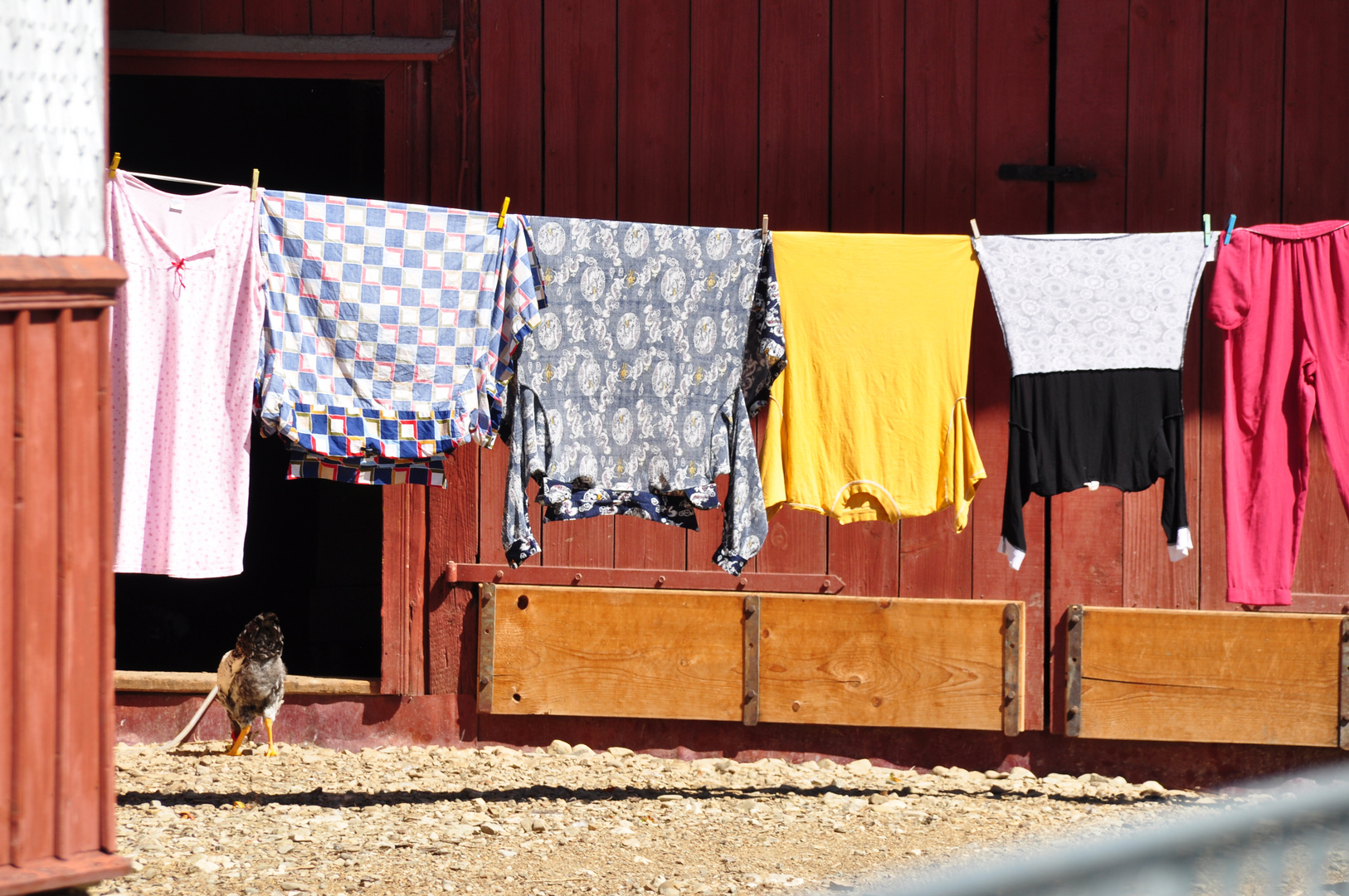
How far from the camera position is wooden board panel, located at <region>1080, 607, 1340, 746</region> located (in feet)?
15.5

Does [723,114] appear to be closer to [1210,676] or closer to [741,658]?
[741,658]

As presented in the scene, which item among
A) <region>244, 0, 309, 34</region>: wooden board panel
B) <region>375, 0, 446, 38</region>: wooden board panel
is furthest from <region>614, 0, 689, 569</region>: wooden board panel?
<region>244, 0, 309, 34</region>: wooden board panel

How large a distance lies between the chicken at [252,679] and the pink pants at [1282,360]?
3558 millimetres

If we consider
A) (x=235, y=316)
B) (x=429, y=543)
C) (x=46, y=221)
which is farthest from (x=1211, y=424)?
(x=46, y=221)

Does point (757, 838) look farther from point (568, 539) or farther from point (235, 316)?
point (235, 316)

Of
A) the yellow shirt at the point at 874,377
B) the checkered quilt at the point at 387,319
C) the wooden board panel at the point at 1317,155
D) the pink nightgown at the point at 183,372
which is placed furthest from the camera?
the wooden board panel at the point at 1317,155

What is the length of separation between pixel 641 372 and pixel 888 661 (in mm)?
1757

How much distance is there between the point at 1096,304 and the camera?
12.7 feet

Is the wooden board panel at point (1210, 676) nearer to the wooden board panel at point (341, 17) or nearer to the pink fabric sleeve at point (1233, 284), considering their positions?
the pink fabric sleeve at point (1233, 284)

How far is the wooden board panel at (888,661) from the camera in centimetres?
484

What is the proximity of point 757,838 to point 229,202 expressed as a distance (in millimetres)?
2663

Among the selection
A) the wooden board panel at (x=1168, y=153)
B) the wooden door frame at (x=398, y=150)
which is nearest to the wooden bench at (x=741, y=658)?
the wooden door frame at (x=398, y=150)

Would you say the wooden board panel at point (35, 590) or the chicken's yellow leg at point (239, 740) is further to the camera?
the chicken's yellow leg at point (239, 740)

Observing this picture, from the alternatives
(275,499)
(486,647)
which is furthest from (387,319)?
(275,499)
